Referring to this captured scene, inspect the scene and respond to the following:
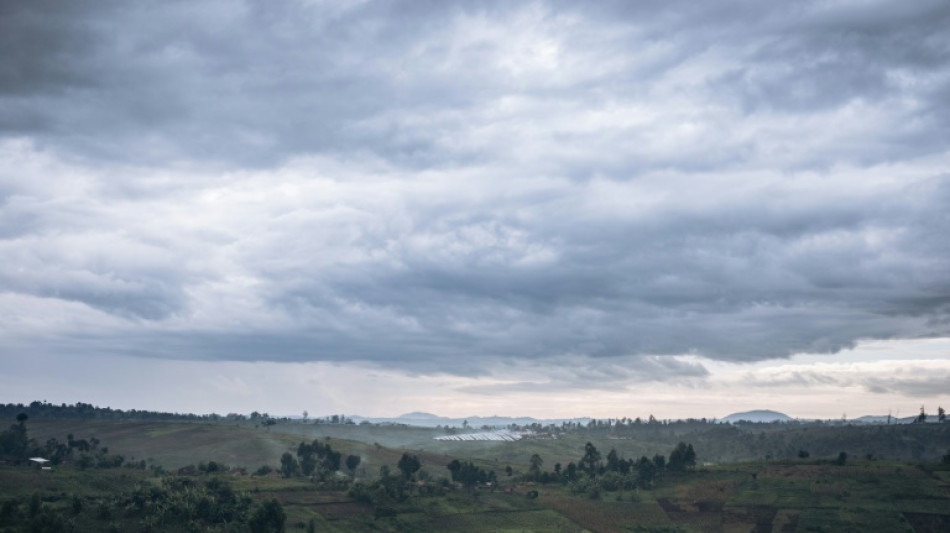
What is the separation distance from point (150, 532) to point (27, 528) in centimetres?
2966

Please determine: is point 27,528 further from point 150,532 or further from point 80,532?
point 150,532

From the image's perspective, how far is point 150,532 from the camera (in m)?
198

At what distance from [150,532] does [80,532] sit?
16.6m

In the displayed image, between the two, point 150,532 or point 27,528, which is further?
point 150,532

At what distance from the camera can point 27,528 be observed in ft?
580

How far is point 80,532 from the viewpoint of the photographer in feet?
617

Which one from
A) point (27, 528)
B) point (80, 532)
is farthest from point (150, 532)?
point (27, 528)
